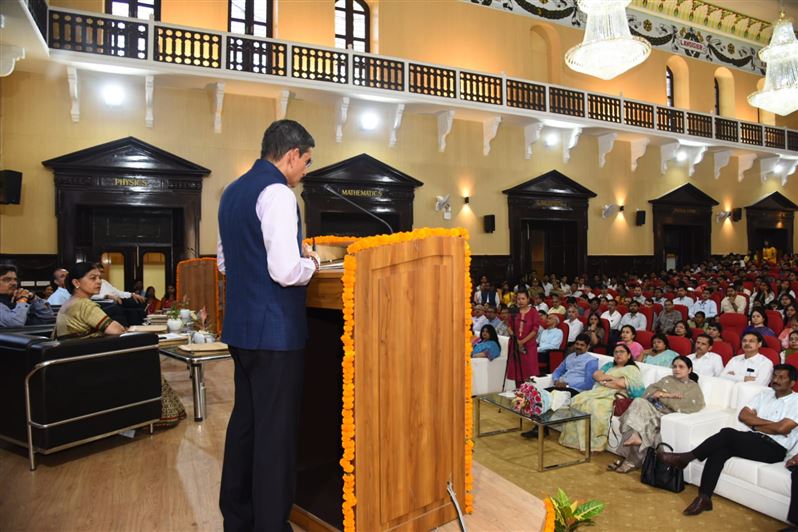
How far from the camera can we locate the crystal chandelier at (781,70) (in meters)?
10.1

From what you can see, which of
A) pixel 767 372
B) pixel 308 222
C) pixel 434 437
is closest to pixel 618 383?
pixel 767 372

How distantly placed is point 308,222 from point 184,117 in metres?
3.03

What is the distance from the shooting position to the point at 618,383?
5.16 m

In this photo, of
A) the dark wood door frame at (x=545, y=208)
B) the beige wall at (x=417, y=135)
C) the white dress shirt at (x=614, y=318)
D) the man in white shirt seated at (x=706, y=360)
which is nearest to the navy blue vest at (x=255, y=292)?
the man in white shirt seated at (x=706, y=360)

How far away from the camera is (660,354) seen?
579cm

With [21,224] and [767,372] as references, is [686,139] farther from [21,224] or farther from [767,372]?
[21,224]

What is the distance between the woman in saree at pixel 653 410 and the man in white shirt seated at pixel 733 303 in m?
5.22

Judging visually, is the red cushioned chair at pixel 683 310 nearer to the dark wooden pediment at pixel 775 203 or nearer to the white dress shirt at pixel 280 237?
the white dress shirt at pixel 280 237

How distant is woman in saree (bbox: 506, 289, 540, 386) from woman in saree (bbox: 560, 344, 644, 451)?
5.39 ft

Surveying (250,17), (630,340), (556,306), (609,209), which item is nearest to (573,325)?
(556,306)

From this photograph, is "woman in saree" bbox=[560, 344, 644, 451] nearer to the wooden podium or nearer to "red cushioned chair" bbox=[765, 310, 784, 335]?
"red cushioned chair" bbox=[765, 310, 784, 335]

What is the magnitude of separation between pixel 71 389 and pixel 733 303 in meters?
9.58

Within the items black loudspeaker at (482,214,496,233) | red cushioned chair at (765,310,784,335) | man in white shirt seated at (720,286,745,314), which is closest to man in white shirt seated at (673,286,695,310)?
man in white shirt seated at (720,286,745,314)

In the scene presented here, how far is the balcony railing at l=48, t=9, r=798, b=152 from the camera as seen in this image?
30.4 feet
